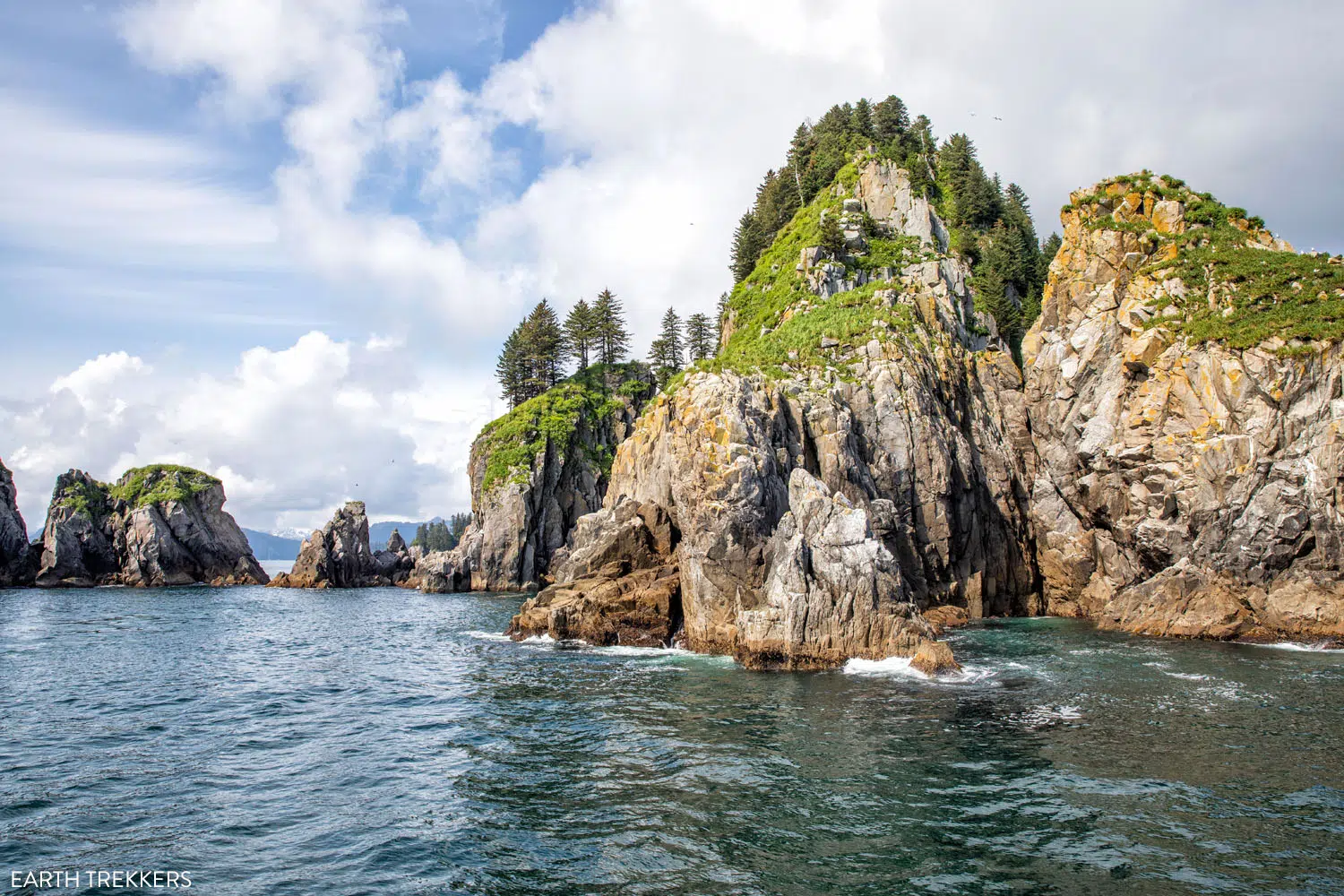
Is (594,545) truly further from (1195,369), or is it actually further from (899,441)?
(1195,369)

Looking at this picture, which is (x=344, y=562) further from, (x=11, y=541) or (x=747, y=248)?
(x=747, y=248)

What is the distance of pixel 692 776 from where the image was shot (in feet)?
63.1

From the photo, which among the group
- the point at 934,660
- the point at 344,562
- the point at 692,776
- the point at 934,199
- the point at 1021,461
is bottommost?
the point at 692,776

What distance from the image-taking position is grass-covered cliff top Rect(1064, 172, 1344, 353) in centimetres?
4509

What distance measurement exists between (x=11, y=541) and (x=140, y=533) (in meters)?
14.9

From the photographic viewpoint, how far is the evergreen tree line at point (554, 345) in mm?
113125

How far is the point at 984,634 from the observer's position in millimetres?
44000

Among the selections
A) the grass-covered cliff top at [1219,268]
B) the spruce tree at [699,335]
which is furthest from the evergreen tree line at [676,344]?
the grass-covered cliff top at [1219,268]

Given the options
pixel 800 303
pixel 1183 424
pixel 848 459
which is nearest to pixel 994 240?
pixel 800 303

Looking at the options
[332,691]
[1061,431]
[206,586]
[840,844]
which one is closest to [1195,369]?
[1061,431]

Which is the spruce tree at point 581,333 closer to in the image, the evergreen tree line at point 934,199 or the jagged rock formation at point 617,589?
the evergreen tree line at point 934,199

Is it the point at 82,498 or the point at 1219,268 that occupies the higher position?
the point at 1219,268

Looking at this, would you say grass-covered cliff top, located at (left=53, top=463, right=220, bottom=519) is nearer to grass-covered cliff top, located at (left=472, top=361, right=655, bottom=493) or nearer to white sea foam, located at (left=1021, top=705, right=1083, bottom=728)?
grass-covered cliff top, located at (left=472, top=361, right=655, bottom=493)

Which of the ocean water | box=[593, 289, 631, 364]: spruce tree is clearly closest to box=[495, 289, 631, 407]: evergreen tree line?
box=[593, 289, 631, 364]: spruce tree
